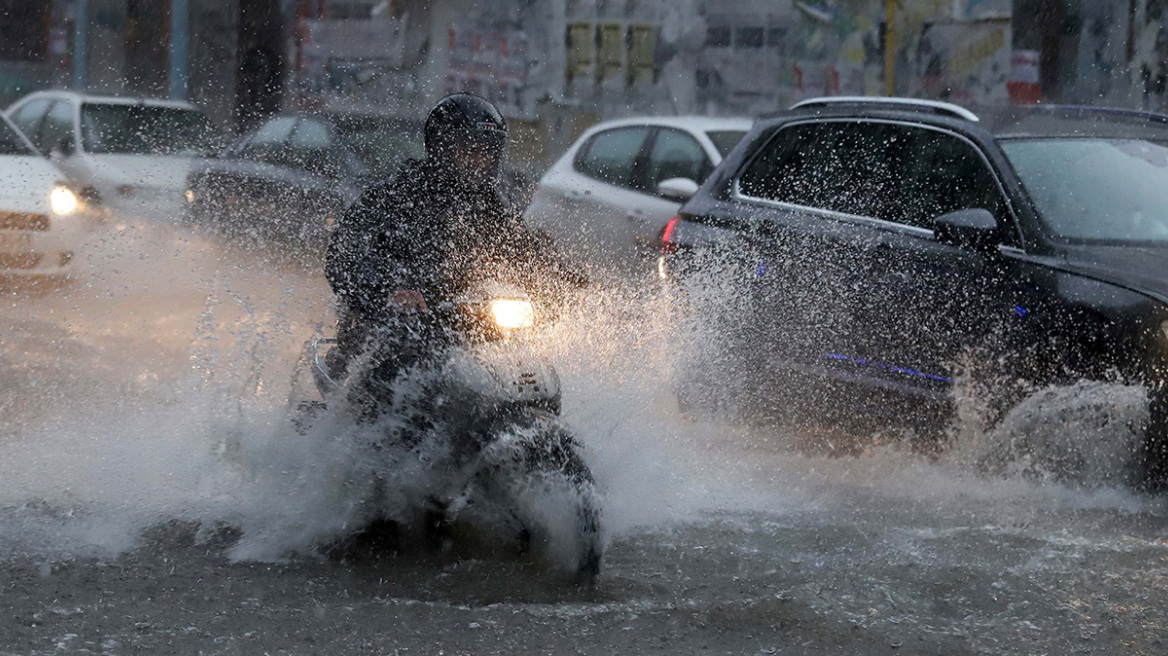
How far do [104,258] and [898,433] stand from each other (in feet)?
25.5

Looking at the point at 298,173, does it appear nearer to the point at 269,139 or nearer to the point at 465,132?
the point at 269,139

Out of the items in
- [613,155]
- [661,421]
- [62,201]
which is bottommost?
[661,421]

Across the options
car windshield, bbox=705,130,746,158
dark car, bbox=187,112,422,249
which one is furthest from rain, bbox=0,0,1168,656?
dark car, bbox=187,112,422,249

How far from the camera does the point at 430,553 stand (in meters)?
4.99

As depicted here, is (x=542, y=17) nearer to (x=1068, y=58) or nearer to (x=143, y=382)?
(x=1068, y=58)

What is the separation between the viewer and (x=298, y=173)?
14086 mm

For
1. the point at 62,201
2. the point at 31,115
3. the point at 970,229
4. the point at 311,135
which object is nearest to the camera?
the point at 970,229

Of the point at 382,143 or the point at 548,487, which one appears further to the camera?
the point at 382,143

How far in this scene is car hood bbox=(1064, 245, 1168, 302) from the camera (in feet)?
19.0

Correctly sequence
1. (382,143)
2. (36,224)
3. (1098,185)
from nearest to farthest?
(1098,185), (36,224), (382,143)

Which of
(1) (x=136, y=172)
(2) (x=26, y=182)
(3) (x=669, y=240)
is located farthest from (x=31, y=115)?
(3) (x=669, y=240)

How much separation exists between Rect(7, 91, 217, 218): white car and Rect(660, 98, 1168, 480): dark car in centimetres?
721

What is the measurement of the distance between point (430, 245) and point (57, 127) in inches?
423

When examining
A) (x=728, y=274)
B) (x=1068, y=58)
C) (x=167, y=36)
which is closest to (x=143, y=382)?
(x=728, y=274)
